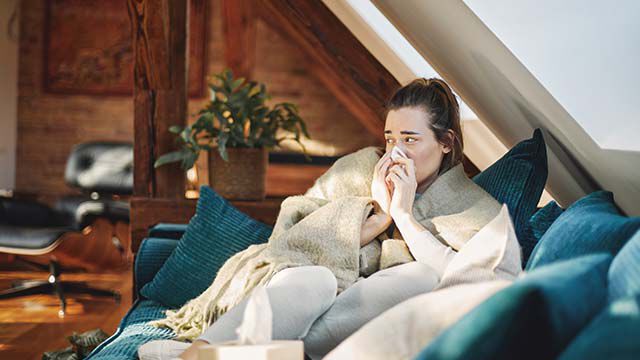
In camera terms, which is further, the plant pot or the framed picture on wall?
the framed picture on wall

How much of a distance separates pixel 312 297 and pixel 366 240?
449 millimetres

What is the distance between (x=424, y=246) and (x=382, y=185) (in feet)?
0.90

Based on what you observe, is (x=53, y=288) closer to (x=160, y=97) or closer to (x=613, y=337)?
(x=160, y=97)

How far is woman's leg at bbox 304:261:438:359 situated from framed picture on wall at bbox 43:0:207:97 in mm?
5287

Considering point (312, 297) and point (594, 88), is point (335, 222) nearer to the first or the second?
point (312, 297)

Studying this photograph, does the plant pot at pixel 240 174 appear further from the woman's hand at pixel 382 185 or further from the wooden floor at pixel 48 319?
the woman's hand at pixel 382 185

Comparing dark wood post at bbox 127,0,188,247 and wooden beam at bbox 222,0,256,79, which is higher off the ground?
wooden beam at bbox 222,0,256,79

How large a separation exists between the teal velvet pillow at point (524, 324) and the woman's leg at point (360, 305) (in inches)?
29.9

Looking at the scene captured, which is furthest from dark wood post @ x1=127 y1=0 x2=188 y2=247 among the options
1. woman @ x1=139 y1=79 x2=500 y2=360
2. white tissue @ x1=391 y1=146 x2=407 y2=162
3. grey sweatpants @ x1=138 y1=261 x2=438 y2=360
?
grey sweatpants @ x1=138 y1=261 x2=438 y2=360

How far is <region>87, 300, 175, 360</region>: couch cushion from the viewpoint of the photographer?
1.90 meters

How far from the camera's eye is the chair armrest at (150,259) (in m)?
2.69

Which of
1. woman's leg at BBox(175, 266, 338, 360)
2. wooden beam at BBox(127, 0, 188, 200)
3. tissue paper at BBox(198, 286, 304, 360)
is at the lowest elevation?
tissue paper at BBox(198, 286, 304, 360)

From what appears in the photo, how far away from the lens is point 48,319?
398 centimetres

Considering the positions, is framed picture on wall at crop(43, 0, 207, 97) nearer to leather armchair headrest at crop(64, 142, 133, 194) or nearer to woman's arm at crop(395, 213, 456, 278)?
leather armchair headrest at crop(64, 142, 133, 194)
